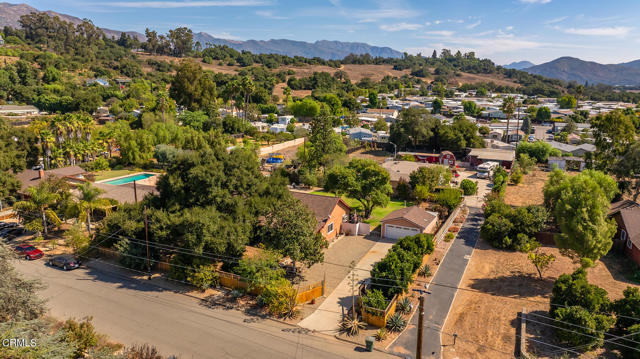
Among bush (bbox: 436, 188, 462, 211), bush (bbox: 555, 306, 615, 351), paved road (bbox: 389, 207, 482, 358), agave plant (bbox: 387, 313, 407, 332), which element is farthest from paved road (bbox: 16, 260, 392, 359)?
bush (bbox: 436, 188, 462, 211)

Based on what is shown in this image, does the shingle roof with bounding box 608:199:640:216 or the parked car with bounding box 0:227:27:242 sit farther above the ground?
the shingle roof with bounding box 608:199:640:216

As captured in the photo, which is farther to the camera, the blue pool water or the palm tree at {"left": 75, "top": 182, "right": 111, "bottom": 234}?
the blue pool water

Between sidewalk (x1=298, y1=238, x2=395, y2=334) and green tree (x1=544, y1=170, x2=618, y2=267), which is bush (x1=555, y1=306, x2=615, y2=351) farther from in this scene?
sidewalk (x1=298, y1=238, x2=395, y2=334)

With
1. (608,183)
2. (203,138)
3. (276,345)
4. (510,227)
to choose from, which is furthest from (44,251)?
(608,183)

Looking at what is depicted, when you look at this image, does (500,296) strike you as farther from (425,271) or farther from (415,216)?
(415,216)

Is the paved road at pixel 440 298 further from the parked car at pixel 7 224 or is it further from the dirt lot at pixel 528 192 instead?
the parked car at pixel 7 224

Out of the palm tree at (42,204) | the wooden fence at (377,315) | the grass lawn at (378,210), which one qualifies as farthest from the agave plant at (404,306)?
the palm tree at (42,204)
